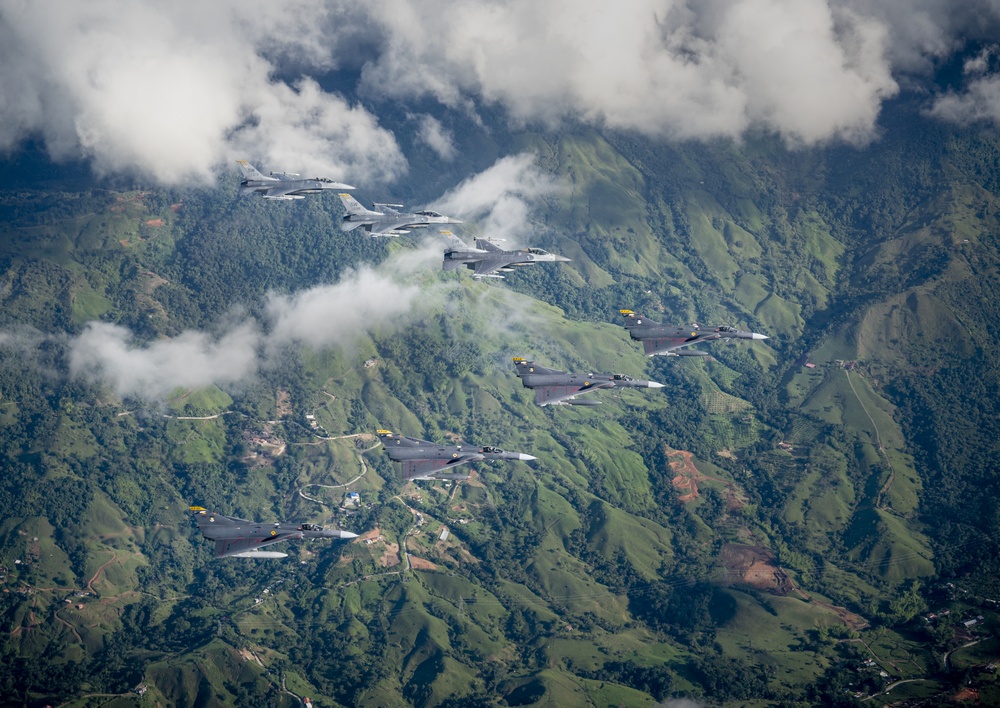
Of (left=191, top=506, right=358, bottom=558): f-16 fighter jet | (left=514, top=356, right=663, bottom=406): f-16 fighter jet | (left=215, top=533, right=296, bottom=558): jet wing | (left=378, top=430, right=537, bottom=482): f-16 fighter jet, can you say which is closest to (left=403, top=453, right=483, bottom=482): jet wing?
(left=378, top=430, right=537, bottom=482): f-16 fighter jet

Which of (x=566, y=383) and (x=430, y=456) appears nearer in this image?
(x=430, y=456)

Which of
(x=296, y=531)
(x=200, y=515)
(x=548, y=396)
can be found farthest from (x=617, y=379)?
(x=200, y=515)

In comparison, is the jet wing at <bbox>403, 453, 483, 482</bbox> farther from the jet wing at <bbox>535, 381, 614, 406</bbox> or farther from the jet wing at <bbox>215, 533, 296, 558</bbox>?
the jet wing at <bbox>215, 533, 296, 558</bbox>

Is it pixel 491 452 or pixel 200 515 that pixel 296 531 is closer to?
pixel 200 515

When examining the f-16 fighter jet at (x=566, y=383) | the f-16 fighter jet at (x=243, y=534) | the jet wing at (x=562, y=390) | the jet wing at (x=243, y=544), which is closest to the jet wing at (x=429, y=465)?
the jet wing at (x=562, y=390)

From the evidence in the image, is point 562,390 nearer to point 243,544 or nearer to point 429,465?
point 429,465

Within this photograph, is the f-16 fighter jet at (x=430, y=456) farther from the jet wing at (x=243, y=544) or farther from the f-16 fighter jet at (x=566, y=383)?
the jet wing at (x=243, y=544)

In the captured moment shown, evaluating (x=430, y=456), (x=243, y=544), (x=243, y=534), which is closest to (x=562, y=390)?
(x=430, y=456)

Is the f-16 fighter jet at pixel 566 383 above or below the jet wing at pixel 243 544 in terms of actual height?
above
